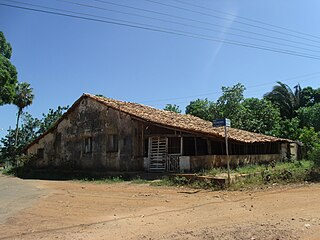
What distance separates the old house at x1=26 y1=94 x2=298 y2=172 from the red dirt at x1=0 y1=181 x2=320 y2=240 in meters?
5.47

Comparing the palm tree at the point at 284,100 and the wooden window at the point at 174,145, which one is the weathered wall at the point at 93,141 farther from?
the palm tree at the point at 284,100

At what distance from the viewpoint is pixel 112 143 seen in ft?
62.3

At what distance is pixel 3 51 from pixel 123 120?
1588 centimetres

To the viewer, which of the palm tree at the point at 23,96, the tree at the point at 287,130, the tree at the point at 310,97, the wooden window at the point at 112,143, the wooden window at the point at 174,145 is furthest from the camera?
the tree at the point at 310,97

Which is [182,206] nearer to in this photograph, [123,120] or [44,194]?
[44,194]

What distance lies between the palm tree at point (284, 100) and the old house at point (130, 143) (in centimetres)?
1620

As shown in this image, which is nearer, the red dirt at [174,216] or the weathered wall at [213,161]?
the red dirt at [174,216]

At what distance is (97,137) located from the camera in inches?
778

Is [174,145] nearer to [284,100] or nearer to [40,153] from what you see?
[40,153]

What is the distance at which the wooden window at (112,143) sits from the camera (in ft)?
Answer: 61.8

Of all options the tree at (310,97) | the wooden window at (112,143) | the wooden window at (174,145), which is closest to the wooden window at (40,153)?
the wooden window at (112,143)

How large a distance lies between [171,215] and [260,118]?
2767cm

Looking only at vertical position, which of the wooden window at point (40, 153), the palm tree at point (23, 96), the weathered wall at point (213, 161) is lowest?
the weathered wall at point (213, 161)

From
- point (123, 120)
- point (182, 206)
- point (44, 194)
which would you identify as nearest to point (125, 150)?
point (123, 120)
